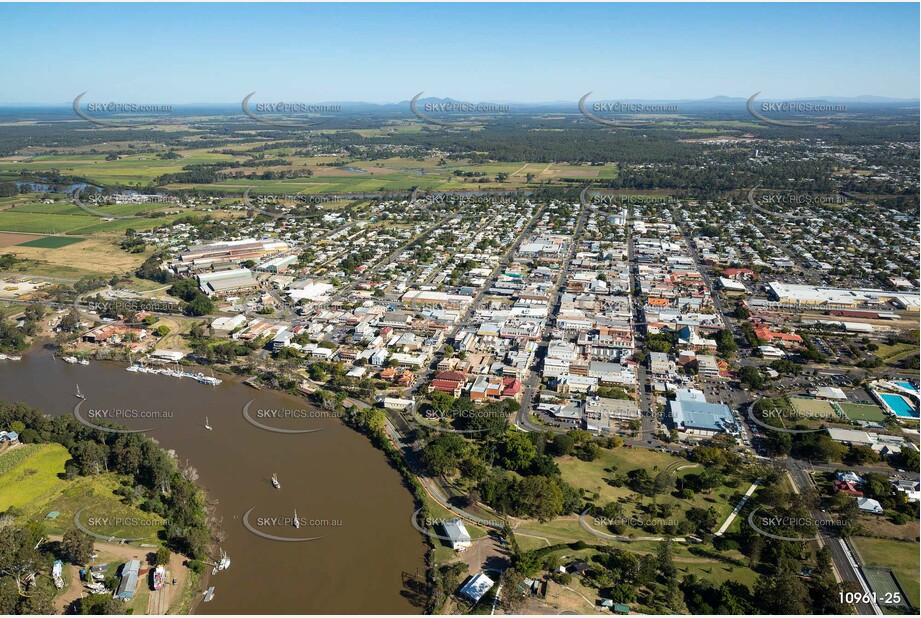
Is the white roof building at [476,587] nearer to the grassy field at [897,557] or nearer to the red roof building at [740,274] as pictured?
the grassy field at [897,557]

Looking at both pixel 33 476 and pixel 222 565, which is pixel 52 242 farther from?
pixel 222 565

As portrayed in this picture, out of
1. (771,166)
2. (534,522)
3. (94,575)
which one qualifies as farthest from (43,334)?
(771,166)

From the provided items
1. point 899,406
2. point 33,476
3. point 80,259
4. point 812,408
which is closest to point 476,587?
point 33,476

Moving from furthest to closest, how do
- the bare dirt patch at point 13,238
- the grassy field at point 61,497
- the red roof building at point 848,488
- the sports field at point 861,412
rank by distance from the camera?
1. the bare dirt patch at point 13,238
2. the sports field at point 861,412
3. the red roof building at point 848,488
4. the grassy field at point 61,497

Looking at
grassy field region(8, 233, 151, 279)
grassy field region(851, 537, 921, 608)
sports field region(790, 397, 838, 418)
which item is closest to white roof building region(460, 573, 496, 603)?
grassy field region(851, 537, 921, 608)

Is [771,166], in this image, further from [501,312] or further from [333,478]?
[333,478]

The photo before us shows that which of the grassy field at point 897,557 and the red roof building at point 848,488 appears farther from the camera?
the red roof building at point 848,488

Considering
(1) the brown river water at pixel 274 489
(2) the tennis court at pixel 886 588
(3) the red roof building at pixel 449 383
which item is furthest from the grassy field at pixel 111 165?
(2) the tennis court at pixel 886 588
